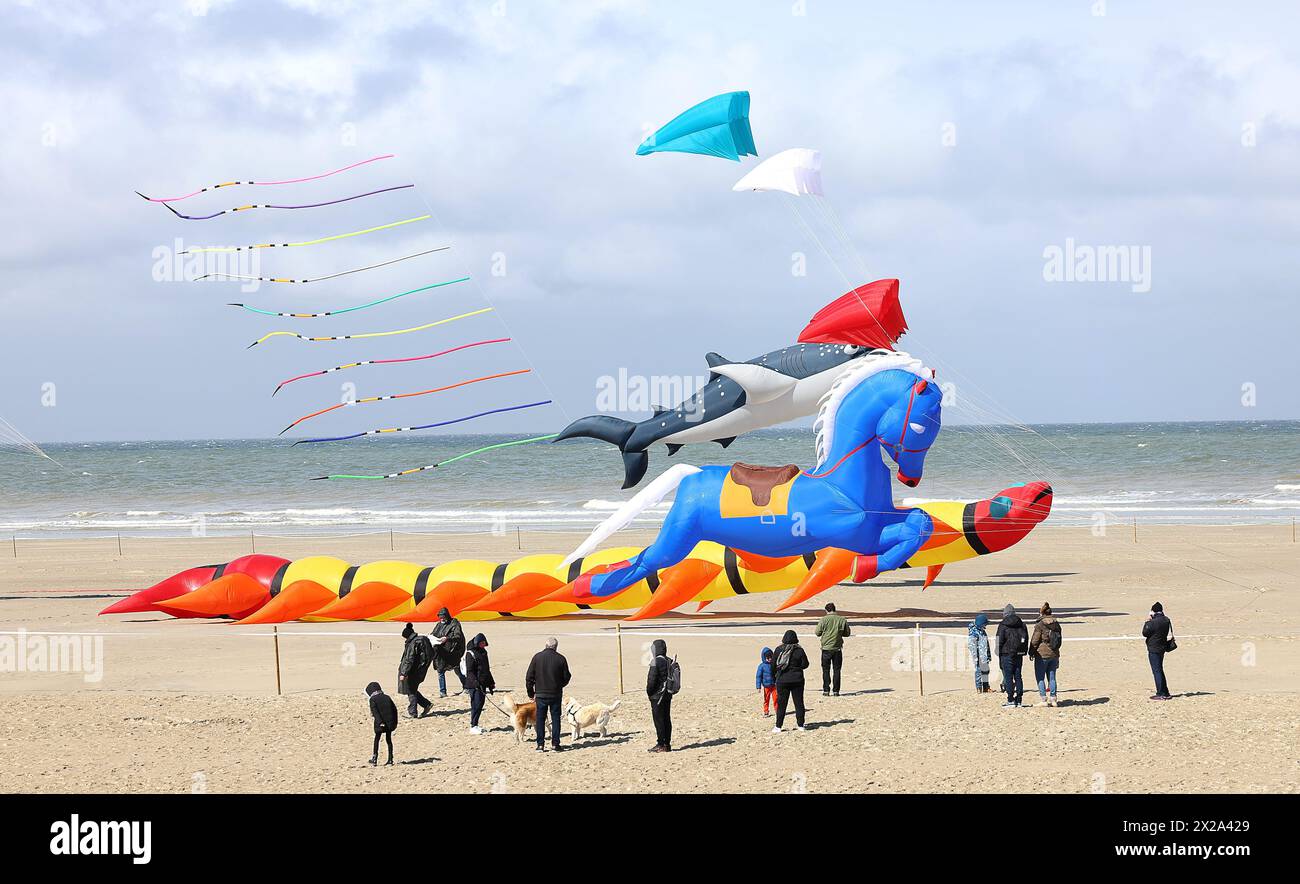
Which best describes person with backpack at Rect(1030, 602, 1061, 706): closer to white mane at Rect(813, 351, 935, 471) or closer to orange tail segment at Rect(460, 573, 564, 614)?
white mane at Rect(813, 351, 935, 471)

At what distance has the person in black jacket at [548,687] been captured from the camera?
14.0m

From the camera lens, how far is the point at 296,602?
2127 centimetres

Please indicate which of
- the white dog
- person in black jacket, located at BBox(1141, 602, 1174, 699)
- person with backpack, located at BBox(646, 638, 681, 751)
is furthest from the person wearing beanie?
the white dog

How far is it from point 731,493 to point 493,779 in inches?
305

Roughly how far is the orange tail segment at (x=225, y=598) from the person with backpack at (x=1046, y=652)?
12657 millimetres

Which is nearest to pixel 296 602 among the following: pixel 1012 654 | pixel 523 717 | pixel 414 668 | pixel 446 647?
pixel 446 647

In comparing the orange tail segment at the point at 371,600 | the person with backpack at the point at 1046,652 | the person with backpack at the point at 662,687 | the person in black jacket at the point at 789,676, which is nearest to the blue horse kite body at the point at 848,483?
the person with backpack at the point at 1046,652

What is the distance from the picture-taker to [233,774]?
13.2 meters

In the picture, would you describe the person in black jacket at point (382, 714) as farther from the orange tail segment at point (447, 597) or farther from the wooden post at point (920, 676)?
the orange tail segment at point (447, 597)

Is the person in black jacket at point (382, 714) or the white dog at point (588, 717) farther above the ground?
the person in black jacket at point (382, 714)

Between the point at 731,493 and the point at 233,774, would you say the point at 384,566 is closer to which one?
the point at 731,493

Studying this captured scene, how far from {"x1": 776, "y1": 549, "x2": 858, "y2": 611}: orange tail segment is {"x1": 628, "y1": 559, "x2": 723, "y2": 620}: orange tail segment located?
1.46m

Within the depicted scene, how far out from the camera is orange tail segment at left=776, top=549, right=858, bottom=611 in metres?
20.0

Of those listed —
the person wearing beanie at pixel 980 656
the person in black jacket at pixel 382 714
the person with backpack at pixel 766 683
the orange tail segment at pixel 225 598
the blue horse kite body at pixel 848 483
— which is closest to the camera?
the person in black jacket at pixel 382 714
